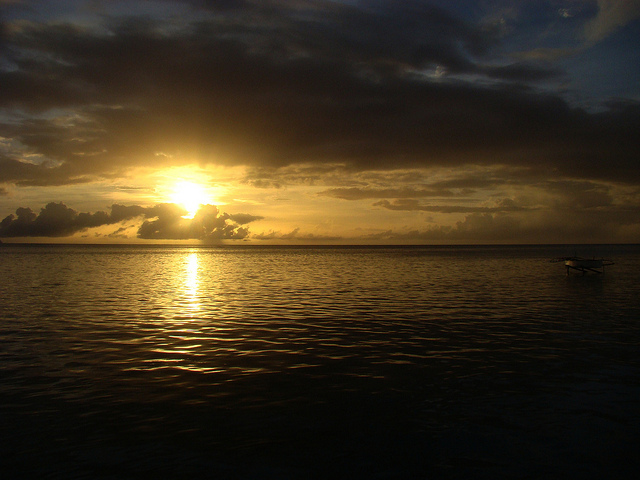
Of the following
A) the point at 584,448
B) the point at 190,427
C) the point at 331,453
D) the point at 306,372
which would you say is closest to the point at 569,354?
the point at 584,448

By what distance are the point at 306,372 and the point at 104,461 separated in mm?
8184

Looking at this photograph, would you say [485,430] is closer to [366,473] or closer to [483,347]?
[366,473]

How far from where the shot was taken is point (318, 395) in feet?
47.4

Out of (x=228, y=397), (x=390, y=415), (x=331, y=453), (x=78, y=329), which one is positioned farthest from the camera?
(x=78, y=329)

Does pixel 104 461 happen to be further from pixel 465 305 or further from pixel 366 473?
pixel 465 305

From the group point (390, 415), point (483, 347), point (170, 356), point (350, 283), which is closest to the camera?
point (390, 415)

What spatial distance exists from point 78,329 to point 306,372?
15.5 metres

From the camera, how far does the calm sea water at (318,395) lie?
A: 10.2m

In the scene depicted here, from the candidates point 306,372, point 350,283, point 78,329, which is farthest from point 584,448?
point 350,283

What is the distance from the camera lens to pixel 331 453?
10562 mm

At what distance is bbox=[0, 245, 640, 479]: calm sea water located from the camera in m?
10.2

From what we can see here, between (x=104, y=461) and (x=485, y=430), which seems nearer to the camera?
(x=104, y=461)

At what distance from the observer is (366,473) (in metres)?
9.68

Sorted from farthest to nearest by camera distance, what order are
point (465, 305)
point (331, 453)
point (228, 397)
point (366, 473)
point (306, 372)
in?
point (465, 305)
point (306, 372)
point (228, 397)
point (331, 453)
point (366, 473)
